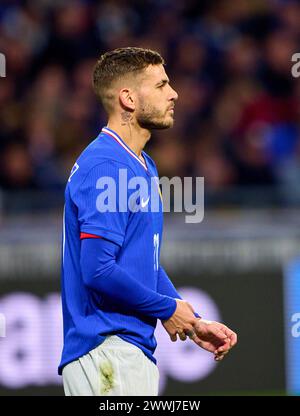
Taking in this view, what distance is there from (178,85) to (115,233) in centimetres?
608

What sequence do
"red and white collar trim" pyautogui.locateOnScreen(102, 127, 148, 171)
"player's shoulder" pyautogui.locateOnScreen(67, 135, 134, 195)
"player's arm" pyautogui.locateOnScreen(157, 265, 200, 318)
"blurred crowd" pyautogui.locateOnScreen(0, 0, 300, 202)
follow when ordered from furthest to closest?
1. "blurred crowd" pyautogui.locateOnScreen(0, 0, 300, 202)
2. "player's arm" pyautogui.locateOnScreen(157, 265, 200, 318)
3. "red and white collar trim" pyautogui.locateOnScreen(102, 127, 148, 171)
4. "player's shoulder" pyautogui.locateOnScreen(67, 135, 134, 195)

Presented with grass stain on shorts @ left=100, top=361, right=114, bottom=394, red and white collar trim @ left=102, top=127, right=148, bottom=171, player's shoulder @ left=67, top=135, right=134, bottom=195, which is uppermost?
red and white collar trim @ left=102, top=127, right=148, bottom=171

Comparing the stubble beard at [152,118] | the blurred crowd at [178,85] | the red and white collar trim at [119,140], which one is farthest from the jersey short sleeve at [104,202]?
the blurred crowd at [178,85]

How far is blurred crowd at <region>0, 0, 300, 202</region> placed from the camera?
9.43 meters

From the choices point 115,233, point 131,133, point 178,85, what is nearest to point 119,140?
point 131,133

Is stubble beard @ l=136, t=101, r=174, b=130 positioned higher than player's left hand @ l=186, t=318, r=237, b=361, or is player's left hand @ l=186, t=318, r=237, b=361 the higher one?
stubble beard @ l=136, t=101, r=174, b=130

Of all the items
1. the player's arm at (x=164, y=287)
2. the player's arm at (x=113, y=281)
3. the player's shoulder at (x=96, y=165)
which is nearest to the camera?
the player's arm at (x=113, y=281)

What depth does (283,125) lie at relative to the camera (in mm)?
9539

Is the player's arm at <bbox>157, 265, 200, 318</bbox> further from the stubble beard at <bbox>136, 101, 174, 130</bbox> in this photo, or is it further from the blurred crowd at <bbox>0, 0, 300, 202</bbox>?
the blurred crowd at <bbox>0, 0, 300, 202</bbox>

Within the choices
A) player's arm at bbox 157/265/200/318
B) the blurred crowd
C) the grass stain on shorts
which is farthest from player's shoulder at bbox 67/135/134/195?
the blurred crowd

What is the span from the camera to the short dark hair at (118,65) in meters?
4.43

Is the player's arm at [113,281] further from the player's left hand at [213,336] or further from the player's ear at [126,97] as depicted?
the player's ear at [126,97]

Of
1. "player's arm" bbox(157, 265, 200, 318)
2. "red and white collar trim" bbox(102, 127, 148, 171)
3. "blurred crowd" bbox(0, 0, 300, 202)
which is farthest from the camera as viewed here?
"blurred crowd" bbox(0, 0, 300, 202)

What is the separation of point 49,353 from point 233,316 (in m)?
1.53
